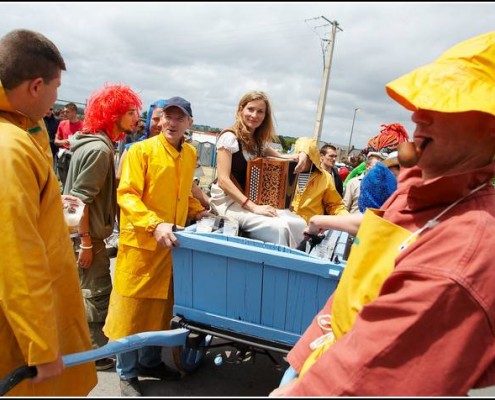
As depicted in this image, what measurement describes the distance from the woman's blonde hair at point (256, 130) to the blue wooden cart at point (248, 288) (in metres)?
0.74

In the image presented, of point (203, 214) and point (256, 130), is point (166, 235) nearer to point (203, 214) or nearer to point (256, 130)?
point (203, 214)

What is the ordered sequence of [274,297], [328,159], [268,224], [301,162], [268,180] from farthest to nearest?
[328,159], [301,162], [268,180], [268,224], [274,297]

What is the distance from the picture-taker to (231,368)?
3320 millimetres

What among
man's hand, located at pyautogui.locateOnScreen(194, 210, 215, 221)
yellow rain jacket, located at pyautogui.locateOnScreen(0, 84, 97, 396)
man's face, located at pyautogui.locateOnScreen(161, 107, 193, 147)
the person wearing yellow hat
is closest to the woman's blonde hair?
man's face, located at pyautogui.locateOnScreen(161, 107, 193, 147)

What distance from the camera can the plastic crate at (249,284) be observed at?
2.01m

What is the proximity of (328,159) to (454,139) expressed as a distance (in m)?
5.27

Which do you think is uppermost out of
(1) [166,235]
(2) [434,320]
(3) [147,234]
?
(2) [434,320]

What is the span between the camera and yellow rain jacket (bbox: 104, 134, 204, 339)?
104 inches

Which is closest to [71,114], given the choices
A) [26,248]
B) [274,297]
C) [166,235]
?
[166,235]

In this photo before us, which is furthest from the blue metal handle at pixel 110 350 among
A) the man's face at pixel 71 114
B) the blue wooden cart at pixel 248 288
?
the man's face at pixel 71 114

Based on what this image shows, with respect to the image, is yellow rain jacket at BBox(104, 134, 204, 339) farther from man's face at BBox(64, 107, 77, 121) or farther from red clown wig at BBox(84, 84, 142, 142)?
man's face at BBox(64, 107, 77, 121)

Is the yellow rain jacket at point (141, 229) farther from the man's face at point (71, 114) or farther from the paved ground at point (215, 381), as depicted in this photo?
the man's face at point (71, 114)

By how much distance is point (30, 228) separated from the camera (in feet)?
4.69

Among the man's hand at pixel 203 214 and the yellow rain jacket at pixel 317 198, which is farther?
the yellow rain jacket at pixel 317 198
